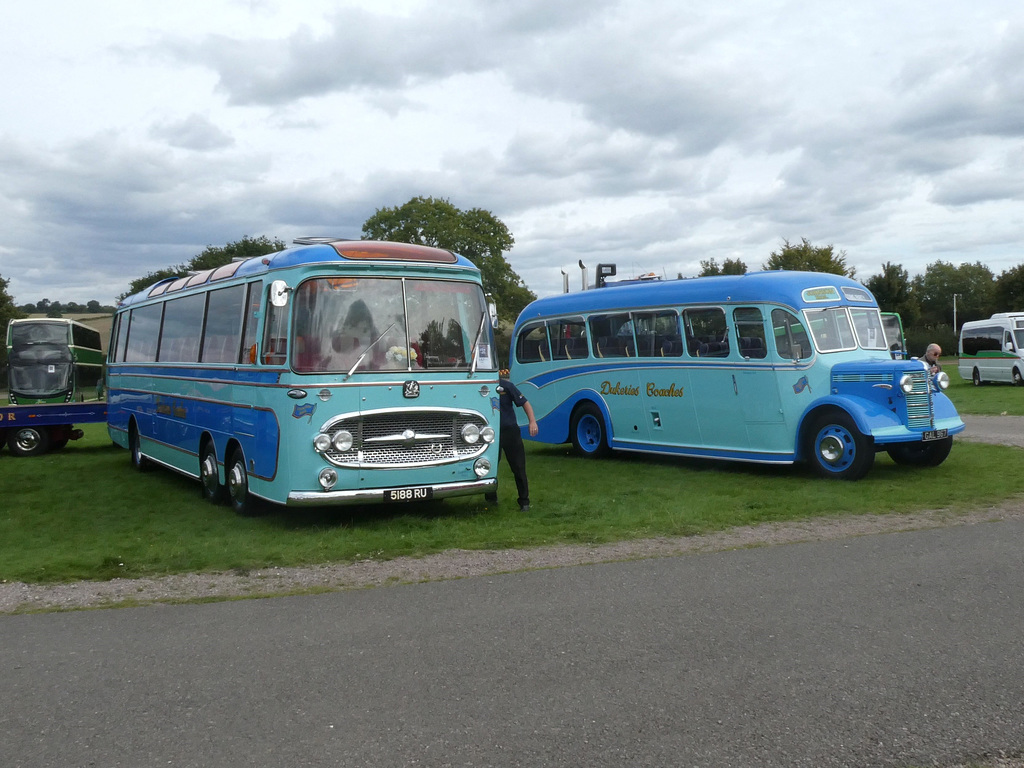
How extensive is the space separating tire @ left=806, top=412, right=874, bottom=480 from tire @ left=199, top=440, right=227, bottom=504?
7962mm

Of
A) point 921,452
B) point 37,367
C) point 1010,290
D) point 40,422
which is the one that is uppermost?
point 1010,290

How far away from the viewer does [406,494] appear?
412 inches

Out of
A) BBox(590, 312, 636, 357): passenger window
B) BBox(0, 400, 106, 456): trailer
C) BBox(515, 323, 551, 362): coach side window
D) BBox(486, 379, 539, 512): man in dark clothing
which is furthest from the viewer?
BBox(0, 400, 106, 456): trailer

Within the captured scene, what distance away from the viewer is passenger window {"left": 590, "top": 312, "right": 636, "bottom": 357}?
16625 millimetres

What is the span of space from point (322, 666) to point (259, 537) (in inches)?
187

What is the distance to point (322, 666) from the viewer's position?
5.64 m

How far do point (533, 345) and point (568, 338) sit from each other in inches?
44.4

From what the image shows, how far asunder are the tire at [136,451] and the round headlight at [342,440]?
27.5ft

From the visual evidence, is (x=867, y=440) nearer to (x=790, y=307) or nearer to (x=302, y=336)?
(x=790, y=307)

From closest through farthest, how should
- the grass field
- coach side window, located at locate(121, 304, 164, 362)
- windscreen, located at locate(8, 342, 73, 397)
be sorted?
1. the grass field
2. coach side window, located at locate(121, 304, 164, 362)
3. windscreen, located at locate(8, 342, 73, 397)

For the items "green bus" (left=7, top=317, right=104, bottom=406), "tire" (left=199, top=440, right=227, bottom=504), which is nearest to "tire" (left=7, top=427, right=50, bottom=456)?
"tire" (left=199, top=440, right=227, bottom=504)

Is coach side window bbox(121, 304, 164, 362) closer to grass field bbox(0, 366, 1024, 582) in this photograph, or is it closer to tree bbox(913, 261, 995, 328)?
grass field bbox(0, 366, 1024, 582)

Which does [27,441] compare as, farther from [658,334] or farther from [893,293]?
[893,293]

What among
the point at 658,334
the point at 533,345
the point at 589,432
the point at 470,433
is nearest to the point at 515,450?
the point at 470,433
